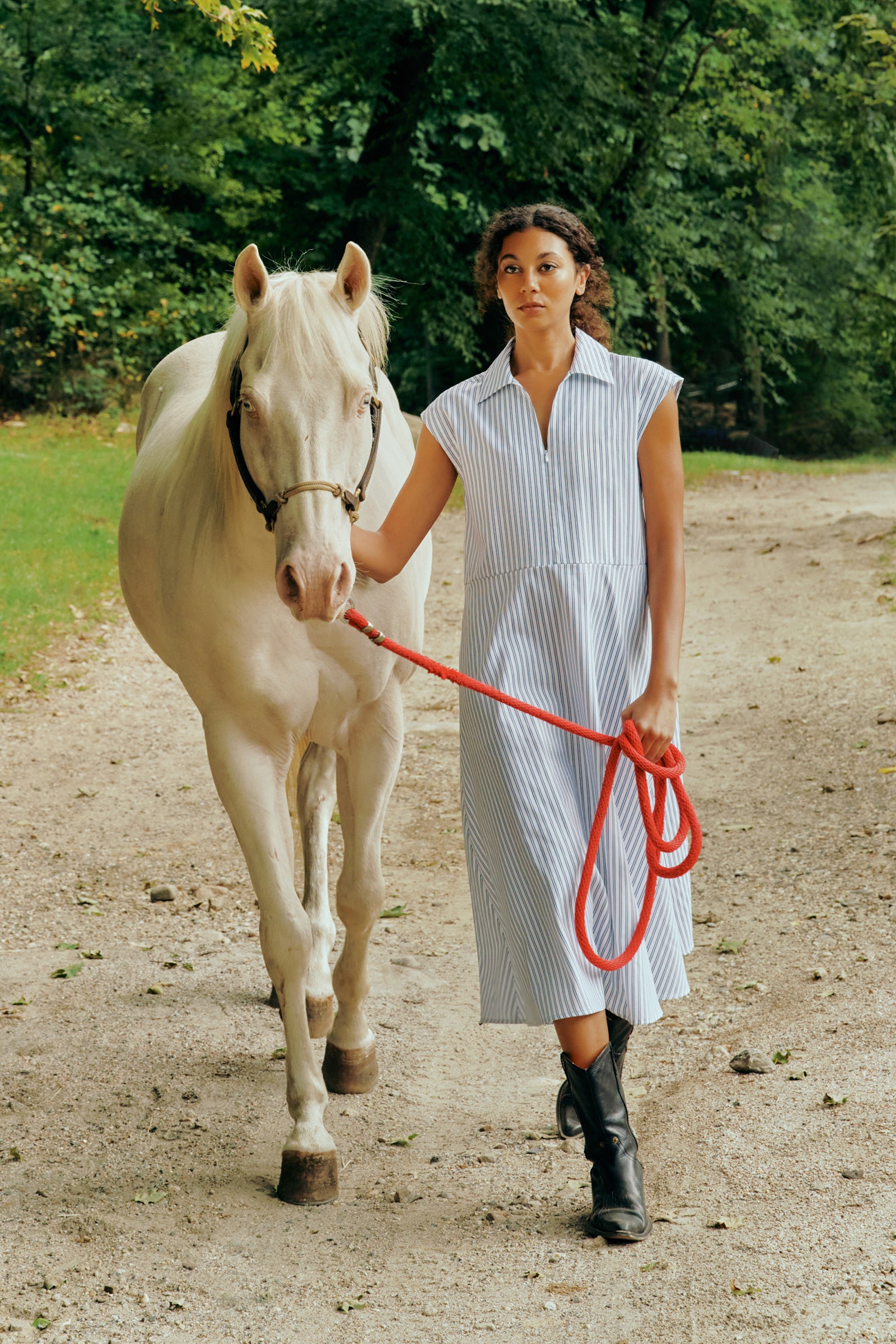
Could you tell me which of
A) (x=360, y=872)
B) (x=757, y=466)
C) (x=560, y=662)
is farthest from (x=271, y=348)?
(x=757, y=466)

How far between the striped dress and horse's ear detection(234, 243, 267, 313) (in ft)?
1.43

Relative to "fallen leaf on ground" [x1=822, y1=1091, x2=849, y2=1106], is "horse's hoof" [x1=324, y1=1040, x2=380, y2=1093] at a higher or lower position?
lower

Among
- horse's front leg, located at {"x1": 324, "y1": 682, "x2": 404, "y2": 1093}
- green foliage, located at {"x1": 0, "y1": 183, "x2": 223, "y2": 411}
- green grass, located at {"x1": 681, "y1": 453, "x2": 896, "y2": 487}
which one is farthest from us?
green foliage, located at {"x1": 0, "y1": 183, "x2": 223, "y2": 411}

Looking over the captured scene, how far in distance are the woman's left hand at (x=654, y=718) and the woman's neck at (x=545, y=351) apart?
69cm

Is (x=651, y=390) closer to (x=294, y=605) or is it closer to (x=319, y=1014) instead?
(x=294, y=605)

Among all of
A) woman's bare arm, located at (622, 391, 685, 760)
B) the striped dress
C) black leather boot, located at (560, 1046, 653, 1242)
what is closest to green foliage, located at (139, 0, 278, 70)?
the striped dress

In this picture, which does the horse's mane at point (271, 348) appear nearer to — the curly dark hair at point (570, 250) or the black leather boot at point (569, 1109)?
the curly dark hair at point (570, 250)

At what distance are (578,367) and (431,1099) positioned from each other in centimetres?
194

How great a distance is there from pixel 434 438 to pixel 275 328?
16.0 inches

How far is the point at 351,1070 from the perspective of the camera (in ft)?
11.3

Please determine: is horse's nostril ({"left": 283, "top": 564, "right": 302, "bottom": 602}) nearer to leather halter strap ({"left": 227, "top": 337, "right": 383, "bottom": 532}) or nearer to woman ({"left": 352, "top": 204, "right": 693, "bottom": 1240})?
leather halter strap ({"left": 227, "top": 337, "right": 383, "bottom": 532})

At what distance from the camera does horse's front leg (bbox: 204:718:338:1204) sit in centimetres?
294

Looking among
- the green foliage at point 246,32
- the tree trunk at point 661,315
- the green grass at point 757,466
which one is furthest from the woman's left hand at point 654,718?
the tree trunk at point 661,315

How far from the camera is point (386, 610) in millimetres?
3203
